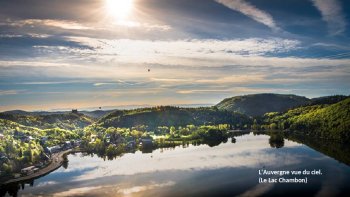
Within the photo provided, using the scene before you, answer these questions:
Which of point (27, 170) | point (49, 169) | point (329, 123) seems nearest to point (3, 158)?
point (27, 170)

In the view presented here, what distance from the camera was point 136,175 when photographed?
9138cm

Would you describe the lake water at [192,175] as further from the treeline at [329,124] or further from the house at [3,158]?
the treeline at [329,124]

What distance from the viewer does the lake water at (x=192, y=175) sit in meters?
74.8

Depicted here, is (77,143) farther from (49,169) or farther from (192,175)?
(192,175)

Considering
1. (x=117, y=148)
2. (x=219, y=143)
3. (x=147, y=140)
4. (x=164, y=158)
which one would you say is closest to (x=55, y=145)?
(x=117, y=148)

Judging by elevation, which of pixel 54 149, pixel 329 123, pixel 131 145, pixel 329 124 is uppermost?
pixel 329 123

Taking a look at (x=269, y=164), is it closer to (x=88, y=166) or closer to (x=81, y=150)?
(x=88, y=166)

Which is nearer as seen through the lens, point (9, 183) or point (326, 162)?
point (9, 183)

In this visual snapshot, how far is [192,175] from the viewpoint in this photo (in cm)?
8912

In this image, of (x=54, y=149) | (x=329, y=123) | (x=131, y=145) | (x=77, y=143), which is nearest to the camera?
(x=54, y=149)

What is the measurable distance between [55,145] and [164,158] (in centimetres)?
5046

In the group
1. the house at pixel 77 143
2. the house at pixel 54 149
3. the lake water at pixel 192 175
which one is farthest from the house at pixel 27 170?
the house at pixel 77 143

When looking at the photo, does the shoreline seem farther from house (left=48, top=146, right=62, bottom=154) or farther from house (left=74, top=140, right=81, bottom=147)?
house (left=74, top=140, right=81, bottom=147)

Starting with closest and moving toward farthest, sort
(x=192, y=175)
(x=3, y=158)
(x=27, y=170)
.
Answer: (x=192, y=175), (x=27, y=170), (x=3, y=158)
